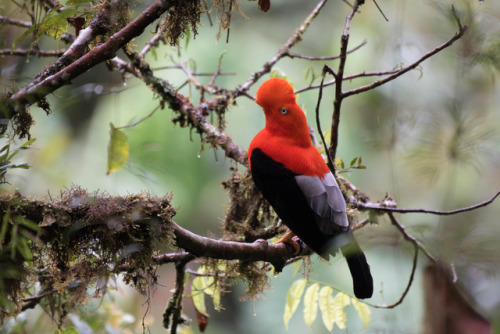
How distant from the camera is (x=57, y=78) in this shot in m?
1.22

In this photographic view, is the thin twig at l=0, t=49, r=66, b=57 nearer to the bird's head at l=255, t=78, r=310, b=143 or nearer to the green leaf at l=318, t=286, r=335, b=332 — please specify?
the bird's head at l=255, t=78, r=310, b=143

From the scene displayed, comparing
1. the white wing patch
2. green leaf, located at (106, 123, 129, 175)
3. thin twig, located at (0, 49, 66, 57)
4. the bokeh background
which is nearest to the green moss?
the bokeh background

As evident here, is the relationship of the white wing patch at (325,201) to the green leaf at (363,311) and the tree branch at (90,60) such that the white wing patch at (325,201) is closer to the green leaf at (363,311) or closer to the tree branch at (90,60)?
the green leaf at (363,311)

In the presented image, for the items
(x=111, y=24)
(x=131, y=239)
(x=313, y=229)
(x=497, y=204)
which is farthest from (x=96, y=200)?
(x=497, y=204)

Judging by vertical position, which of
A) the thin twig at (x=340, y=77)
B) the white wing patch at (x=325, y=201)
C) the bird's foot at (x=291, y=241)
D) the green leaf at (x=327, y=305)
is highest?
the thin twig at (x=340, y=77)

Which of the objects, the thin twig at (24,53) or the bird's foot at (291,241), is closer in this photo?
the thin twig at (24,53)

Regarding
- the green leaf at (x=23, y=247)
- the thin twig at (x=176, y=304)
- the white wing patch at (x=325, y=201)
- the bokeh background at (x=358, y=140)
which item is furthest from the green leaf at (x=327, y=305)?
the green leaf at (x=23, y=247)

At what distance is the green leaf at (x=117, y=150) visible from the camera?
1914 mm

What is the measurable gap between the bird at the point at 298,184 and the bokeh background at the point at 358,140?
164 millimetres

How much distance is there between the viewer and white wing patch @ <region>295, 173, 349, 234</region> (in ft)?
5.73

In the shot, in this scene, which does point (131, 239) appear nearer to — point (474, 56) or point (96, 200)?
point (96, 200)

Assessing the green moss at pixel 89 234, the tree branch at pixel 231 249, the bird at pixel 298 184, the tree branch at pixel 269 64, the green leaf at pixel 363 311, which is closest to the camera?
the green moss at pixel 89 234

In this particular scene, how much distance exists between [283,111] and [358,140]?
473 millimetres

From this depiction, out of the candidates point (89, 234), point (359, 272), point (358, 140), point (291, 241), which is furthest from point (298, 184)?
point (89, 234)
